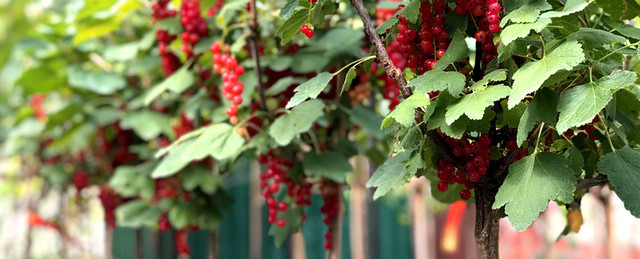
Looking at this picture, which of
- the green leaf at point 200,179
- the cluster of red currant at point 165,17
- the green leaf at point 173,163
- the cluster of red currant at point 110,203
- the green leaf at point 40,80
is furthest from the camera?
the cluster of red currant at point 110,203

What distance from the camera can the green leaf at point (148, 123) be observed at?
5.58ft

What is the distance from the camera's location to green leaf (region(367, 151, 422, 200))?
71cm

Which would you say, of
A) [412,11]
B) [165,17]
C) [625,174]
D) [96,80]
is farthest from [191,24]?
[625,174]

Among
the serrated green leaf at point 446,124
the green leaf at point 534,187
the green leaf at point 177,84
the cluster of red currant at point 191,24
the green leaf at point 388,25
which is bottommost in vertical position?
the green leaf at point 534,187

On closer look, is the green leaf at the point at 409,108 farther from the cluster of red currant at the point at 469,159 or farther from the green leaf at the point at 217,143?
the green leaf at the point at 217,143

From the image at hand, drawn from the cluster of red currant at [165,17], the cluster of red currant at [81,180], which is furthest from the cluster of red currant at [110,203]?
the cluster of red currant at [165,17]

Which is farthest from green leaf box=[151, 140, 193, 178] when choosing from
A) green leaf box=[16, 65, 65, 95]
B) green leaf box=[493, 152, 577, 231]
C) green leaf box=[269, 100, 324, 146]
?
green leaf box=[16, 65, 65, 95]

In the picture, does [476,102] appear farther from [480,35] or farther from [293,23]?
[293,23]

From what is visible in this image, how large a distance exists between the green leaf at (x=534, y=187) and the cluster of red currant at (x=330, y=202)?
0.65 metres

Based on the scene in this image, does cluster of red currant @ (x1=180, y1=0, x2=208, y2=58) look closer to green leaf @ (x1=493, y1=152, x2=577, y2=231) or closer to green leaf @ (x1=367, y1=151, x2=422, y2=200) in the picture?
green leaf @ (x1=367, y1=151, x2=422, y2=200)

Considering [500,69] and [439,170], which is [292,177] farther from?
[500,69]

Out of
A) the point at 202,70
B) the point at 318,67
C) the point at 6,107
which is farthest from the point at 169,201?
the point at 6,107

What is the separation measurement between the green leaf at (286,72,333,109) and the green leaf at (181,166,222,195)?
0.98 m

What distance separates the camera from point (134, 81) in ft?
6.79
